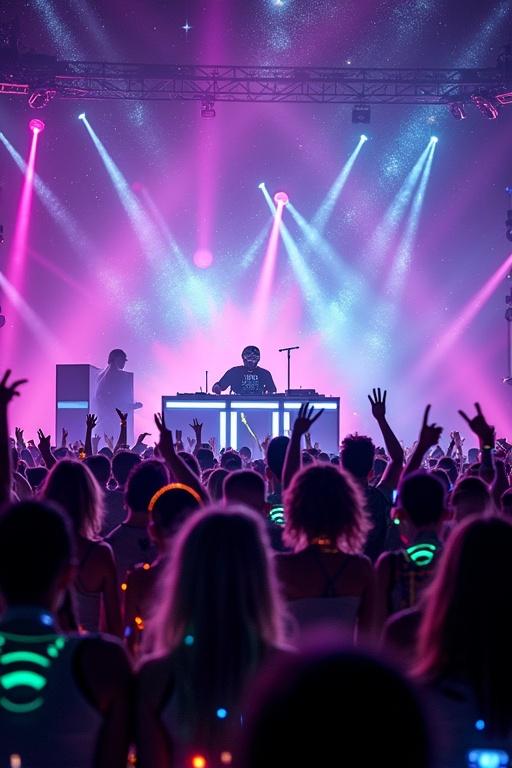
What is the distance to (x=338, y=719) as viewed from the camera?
1189mm

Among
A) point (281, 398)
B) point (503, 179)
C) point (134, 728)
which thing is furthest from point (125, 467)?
point (503, 179)

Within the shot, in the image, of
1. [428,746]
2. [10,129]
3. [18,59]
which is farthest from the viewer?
[10,129]

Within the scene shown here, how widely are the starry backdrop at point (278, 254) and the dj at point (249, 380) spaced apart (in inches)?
271

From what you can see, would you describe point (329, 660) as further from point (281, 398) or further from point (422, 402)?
point (422, 402)

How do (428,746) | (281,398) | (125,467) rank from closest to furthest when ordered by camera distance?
(428,746) < (125,467) < (281,398)

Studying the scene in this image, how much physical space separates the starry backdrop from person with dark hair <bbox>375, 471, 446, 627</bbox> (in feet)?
67.1

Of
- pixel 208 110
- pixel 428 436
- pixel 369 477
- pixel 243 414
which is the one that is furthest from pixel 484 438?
pixel 208 110

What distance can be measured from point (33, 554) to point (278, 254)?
22704mm

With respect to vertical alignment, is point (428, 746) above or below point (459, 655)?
above

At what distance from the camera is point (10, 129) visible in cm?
2342

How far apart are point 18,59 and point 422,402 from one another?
13.2 meters

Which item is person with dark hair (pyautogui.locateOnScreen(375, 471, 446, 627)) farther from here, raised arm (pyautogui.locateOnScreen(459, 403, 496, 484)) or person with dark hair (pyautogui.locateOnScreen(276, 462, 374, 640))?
raised arm (pyautogui.locateOnScreen(459, 403, 496, 484))

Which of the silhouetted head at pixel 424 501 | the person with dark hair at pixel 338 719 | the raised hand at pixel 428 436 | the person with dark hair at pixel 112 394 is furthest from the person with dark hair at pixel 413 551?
the person with dark hair at pixel 112 394

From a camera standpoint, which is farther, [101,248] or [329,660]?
[101,248]
